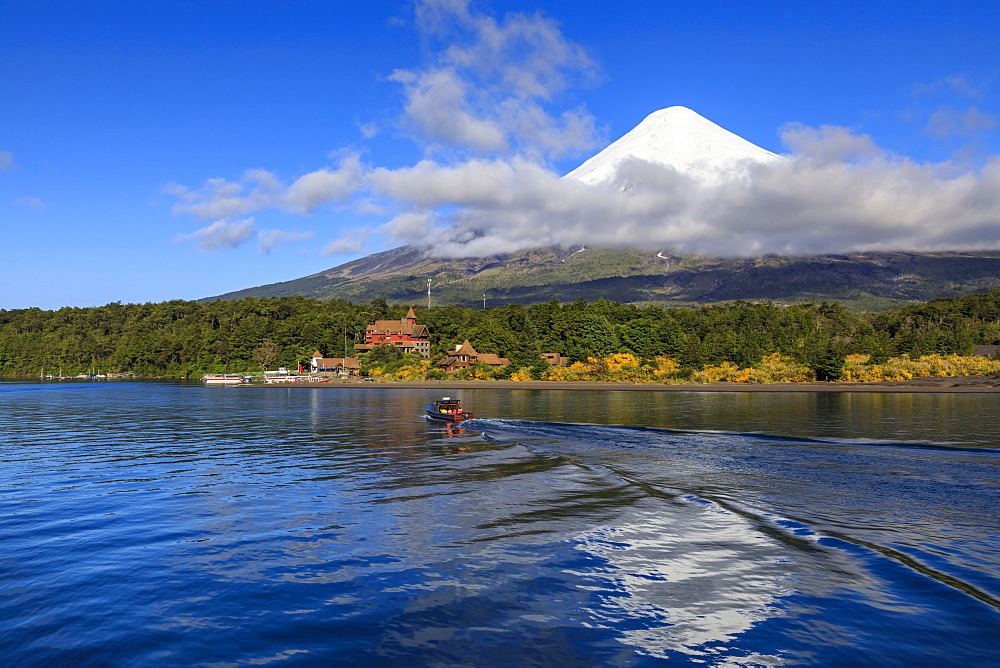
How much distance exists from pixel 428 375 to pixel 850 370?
288ft

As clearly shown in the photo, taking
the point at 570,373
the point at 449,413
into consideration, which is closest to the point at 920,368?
the point at 570,373

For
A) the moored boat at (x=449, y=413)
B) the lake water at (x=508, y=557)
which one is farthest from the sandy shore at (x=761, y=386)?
the lake water at (x=508, y=557)

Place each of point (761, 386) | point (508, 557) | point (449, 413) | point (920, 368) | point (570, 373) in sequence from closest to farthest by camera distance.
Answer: point (508, 557)
point (449, 413)
point (761, 386)
point (920, 368)
point (570, 373)

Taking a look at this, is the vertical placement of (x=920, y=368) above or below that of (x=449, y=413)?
above

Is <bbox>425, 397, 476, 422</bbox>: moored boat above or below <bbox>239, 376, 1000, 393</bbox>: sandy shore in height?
above

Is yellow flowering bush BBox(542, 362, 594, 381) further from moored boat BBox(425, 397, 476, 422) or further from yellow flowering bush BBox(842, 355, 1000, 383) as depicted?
moored boat BBox(425, 397, 476, 422)

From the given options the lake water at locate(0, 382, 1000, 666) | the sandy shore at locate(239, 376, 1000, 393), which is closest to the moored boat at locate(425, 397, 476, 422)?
the lake water at locate(0, 382, 1000, 666)

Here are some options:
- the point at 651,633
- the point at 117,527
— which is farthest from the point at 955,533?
the point at 117,527

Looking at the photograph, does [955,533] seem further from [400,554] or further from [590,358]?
[590,358]

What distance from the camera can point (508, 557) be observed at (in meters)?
15.8

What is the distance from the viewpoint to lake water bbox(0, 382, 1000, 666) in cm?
1103

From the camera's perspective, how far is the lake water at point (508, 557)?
1103 centimetres

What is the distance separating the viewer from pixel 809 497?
22.6m

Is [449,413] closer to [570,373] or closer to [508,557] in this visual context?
[508,557]
